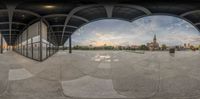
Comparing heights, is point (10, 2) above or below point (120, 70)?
above

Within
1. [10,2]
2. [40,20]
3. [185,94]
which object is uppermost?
[10,2]

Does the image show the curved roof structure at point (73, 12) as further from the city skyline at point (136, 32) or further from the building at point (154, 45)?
the building at point (154, 45)

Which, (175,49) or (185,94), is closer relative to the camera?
(175,49)

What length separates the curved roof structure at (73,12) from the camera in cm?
83

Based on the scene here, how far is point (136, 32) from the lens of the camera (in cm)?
83

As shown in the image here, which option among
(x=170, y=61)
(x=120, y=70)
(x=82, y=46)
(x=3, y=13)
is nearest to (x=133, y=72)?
(x=120, y=70)

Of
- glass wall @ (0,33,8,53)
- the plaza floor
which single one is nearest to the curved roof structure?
glass wall @ (0,33,8,53)

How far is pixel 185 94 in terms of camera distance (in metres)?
0.93

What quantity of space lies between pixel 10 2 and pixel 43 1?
0.63ft

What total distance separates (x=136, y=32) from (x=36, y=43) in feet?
1.82

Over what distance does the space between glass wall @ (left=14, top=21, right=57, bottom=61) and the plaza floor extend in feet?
0.15

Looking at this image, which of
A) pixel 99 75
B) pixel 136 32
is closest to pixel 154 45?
pixel 136 32

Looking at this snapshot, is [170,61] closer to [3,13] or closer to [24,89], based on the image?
[24,89]

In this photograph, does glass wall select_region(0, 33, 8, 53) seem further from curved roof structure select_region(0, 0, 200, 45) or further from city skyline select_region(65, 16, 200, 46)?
city skyline select_region(65, 16, 200, 46)
